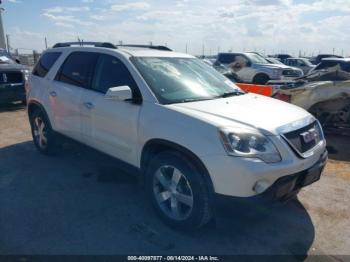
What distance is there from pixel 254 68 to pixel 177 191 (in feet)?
45.7

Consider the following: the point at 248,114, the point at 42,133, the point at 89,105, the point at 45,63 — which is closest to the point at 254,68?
the point at 45,63

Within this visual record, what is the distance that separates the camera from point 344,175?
16.6 feet

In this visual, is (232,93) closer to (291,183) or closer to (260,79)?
(291,183)

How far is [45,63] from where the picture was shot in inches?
218

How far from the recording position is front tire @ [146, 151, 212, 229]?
124 inches

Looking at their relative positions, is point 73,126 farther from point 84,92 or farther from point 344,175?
point 344,175

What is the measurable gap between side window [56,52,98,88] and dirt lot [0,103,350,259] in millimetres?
934

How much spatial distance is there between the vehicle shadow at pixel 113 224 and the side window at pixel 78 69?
36.3 inches

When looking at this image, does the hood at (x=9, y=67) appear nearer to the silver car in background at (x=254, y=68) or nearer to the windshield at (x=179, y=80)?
the windshield at (x=179, y=80)

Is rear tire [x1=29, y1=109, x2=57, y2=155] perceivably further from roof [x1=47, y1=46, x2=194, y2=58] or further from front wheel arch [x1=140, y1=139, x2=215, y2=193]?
front wheel arch [x1=140, y1=139, x2=215, y2=193]

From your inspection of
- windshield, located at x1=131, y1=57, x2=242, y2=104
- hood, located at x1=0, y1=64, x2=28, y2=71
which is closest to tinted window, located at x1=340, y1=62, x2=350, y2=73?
windshield, located at x1=131, y1=57, x2=242, y2=104

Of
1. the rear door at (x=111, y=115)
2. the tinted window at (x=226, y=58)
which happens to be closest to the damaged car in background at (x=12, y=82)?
the rear door at (x=111, y=115)

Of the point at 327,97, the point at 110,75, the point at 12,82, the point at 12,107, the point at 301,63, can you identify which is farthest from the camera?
the point at 301,63

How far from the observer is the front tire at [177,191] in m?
3.14
